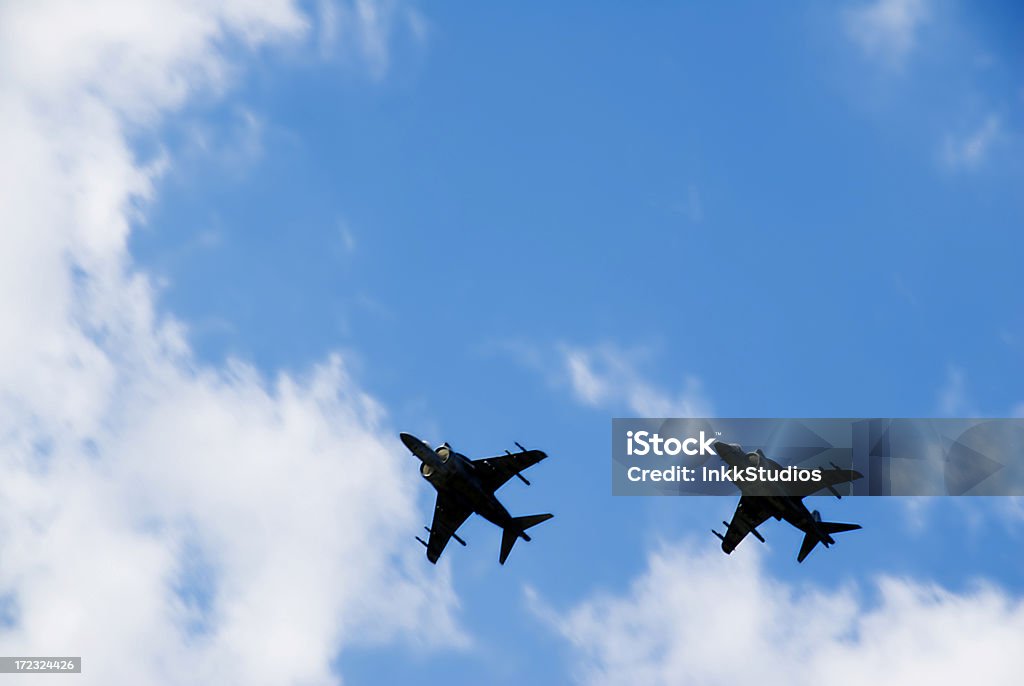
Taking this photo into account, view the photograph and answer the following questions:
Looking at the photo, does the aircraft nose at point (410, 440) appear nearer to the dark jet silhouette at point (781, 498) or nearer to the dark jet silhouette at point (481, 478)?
the dark jet silhouette at point (481, 478)

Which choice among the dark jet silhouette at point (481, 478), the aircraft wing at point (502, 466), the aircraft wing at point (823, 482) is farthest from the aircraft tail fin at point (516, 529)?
the aircraft wing at point (823, 482)

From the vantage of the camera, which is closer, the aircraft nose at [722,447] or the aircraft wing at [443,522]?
the aircraft nose at [722,447]

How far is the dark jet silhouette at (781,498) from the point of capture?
99.9 metres

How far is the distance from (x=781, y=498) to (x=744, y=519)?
18.8 feet

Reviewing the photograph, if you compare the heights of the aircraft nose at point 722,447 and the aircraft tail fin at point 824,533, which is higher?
the aircraft nose at point 722,447

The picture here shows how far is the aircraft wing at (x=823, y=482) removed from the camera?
330ft

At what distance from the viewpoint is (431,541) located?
109m

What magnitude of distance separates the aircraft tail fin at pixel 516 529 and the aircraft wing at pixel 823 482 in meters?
22.4

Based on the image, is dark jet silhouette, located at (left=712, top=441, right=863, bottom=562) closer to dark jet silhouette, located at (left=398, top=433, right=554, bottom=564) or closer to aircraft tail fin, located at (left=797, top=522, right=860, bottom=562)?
aircraft tail fin, located at (left=797, top=522, right=860, bottom=562)

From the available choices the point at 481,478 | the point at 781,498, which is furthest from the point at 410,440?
the point at 781,498

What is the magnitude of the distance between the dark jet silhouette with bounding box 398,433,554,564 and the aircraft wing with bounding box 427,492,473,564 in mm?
1686

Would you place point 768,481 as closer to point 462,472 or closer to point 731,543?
point 731,543

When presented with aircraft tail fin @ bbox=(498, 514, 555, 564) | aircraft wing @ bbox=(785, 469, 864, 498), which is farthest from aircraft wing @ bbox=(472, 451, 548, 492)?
aircraft wing @ bbox=(785, 469, 864, 498)

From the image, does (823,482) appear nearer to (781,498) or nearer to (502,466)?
(781,498)
